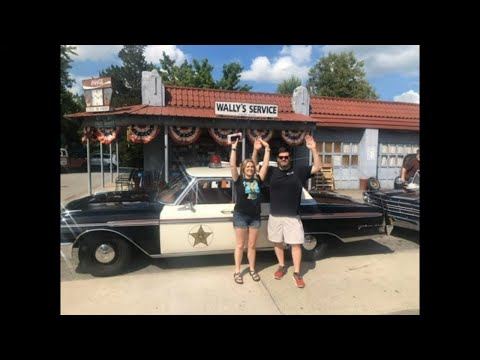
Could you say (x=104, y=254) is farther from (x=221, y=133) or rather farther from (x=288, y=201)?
(x=221, y=133)

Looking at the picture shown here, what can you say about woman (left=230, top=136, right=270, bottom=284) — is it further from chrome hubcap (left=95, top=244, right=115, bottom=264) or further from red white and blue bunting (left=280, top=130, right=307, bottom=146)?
red white and blue bunting (left=280, top=130, right=307, bottom=146)

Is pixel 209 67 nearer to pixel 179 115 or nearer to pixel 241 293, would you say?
pixel 179 115

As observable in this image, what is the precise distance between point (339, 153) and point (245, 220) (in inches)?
423

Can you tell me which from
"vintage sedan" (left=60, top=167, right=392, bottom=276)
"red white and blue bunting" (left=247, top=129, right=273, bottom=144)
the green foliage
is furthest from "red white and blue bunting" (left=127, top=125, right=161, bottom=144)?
the green foliage

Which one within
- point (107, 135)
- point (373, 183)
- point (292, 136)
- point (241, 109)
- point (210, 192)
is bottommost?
point (373, 183)

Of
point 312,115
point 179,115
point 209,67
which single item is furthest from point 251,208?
point 209,67

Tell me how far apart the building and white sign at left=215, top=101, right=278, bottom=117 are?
30 millimetres

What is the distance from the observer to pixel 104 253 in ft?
13.7

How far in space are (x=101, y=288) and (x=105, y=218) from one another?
87cm

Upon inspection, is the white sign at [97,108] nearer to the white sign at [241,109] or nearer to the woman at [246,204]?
the white sign at [241,109]

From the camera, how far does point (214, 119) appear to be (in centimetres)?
983

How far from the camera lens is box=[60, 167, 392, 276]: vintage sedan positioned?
4.11m

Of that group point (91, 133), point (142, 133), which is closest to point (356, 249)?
point (142, 133)

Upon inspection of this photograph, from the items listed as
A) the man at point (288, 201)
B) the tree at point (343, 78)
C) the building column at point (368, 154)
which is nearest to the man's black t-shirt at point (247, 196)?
the man at point (288, 201)
